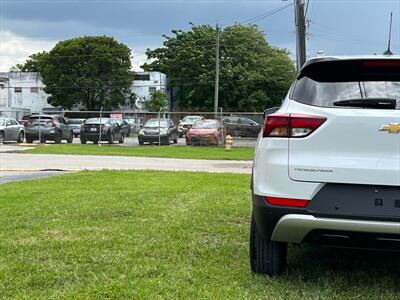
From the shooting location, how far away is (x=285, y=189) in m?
3.78

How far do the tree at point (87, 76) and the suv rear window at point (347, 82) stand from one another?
210 feet

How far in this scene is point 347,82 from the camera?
4.03 m

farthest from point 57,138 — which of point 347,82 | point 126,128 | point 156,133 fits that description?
point 347,82

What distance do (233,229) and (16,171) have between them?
10.4 m

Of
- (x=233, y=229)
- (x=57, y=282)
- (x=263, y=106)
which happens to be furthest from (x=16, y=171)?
(x=263, y=106)

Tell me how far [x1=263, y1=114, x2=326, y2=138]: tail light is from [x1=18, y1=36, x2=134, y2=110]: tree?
64.1 m

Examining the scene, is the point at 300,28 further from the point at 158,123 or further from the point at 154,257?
the point at 154,257

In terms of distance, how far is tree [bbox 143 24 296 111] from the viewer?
206 ft

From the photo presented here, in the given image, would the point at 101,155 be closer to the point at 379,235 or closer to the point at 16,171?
the point at 16,171

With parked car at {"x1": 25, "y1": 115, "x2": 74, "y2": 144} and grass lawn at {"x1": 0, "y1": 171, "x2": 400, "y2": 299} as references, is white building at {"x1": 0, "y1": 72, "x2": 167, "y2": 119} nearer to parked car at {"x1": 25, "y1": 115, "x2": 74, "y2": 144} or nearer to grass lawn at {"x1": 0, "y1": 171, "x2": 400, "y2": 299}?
parked car at {"x1": 25, "y1": 115, "x2": 74, "y2": 144}

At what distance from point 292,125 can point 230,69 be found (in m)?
59.6

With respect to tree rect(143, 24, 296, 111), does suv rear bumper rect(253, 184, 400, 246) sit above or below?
below

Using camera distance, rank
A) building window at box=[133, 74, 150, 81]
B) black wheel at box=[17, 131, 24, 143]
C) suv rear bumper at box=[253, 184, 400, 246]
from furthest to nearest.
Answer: building window at box=[133, 74, 150, 81] → black wheel at box=[17, 131, 24, 143] → suv rear bumper at box=[253, 184, 400, 246]

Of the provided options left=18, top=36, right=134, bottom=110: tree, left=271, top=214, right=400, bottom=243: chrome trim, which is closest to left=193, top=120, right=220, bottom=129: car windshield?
left=271, top=214, right=400, bottom=243: chrome trim
